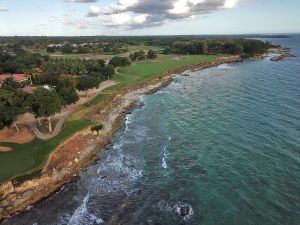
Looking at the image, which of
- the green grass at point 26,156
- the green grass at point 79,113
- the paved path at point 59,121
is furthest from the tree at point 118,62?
the green grass at point 26,156

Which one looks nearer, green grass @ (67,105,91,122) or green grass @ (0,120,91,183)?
green grass @ (0,120,91,183)

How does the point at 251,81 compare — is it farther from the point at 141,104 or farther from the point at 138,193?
the point at 138,193

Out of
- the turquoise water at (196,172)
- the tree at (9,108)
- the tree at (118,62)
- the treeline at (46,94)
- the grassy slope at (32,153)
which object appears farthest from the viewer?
the tree at (118,62)

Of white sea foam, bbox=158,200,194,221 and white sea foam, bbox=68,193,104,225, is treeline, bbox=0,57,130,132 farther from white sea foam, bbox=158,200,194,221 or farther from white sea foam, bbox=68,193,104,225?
white sea foam, bbox=158,200,194,221

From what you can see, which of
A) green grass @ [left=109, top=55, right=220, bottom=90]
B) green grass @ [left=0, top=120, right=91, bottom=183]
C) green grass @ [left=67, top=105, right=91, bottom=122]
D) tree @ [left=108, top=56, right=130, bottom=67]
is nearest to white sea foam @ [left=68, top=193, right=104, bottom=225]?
green grass @ [left=0, top=120, right=91, bottom=183]

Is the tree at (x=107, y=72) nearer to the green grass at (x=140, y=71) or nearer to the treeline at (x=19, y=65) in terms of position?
the green grass at (x=140, y=71)
